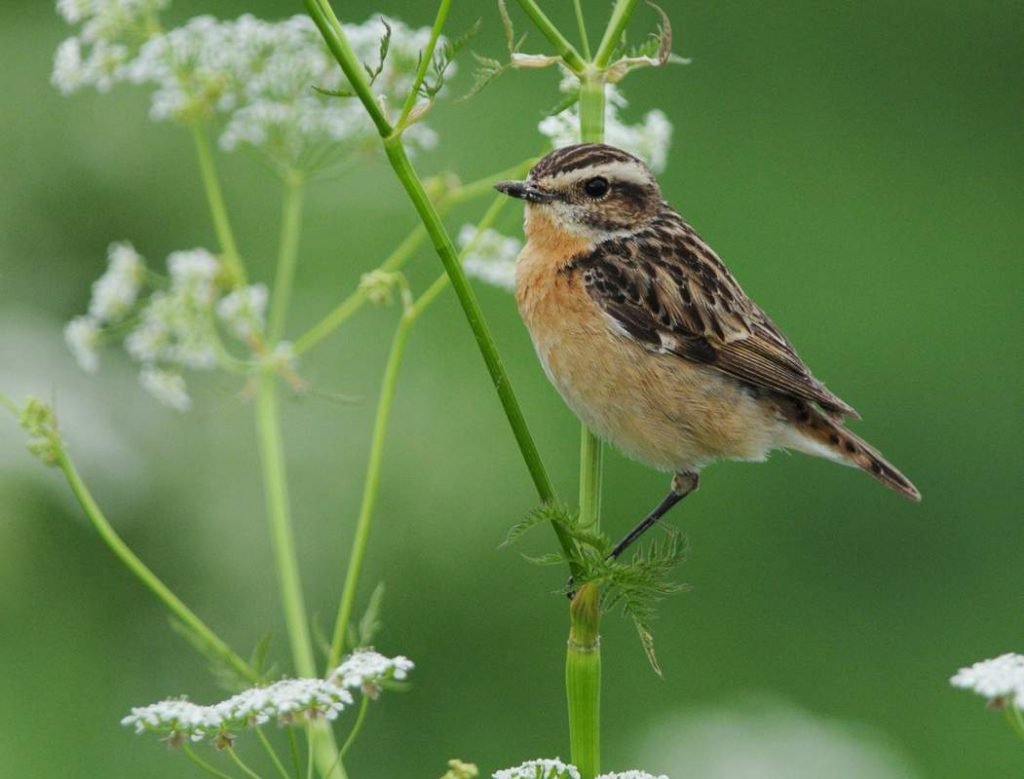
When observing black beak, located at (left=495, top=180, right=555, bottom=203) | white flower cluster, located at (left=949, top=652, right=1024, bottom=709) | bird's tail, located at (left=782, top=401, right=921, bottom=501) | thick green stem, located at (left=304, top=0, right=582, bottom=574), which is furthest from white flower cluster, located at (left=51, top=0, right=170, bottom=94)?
white flower cluster, located at (left=949, top=652, right=1024, bottom=709)

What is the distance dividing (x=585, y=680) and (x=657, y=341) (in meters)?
1.55

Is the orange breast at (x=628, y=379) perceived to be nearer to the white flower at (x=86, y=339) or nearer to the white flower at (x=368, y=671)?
the white flower at (x=86, y=339)

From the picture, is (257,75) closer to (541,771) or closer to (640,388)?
(640,388)

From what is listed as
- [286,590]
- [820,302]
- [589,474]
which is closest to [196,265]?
[286,590]

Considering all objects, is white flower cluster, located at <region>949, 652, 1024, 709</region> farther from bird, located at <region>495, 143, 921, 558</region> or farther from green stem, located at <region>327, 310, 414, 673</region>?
bird, located at <region>495, 143, 921, 558</region>

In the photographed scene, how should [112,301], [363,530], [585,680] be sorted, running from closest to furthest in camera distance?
[585,680], [363,530], [112,301]

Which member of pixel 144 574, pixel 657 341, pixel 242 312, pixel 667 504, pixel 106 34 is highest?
pixel 106 34

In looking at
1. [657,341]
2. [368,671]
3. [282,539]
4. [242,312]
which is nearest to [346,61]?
[368,671]

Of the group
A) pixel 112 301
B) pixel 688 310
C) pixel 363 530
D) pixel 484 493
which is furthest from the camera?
pixel 484 493

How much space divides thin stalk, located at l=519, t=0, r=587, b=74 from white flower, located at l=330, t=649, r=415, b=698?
4.14ft

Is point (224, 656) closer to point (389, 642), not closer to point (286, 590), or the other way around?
point (286, 590)

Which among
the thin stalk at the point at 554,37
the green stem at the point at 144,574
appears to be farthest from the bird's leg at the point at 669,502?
the thin stalk at the point at 554,37

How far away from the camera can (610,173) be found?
182 inches

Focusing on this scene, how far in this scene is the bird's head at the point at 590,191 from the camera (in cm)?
440
